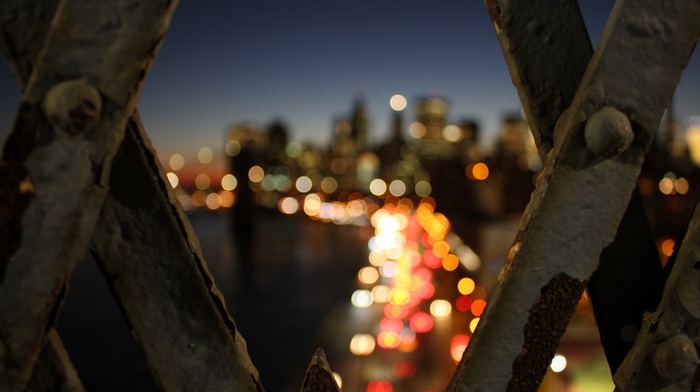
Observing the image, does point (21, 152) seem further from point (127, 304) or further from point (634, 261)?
point (634, 261)

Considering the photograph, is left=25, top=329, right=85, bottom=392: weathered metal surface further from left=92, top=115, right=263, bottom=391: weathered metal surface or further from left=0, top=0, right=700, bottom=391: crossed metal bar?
left=92, top=115, right=263, bottom=391: weathered metal surface

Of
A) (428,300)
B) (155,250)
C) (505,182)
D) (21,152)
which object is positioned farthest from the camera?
(505,182)

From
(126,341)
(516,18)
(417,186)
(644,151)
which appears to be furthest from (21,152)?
(417,186)

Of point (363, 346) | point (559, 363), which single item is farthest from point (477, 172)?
point (559, 363)

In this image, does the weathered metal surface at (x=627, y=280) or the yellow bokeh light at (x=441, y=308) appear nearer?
the weathered metal surface at (x=627, y=280)

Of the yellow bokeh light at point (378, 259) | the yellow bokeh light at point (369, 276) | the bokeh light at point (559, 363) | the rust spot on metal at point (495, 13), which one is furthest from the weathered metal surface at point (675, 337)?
the yellow bokeh light at point (378, 259)

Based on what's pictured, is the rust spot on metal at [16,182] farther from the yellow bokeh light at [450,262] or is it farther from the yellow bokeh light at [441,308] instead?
the yellow bokeh light at [450,262]
